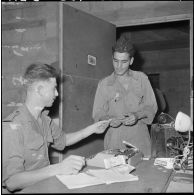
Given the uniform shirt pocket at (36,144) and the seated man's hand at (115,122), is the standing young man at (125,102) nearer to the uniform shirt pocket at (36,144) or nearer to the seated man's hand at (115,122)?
the seated man's hand at (115,122)

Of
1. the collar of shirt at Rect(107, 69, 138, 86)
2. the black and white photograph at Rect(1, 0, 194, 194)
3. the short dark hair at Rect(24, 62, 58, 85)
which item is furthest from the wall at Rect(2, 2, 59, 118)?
the short dark hair at Rect(24, 62, 58, 85)

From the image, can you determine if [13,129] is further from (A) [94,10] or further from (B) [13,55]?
(A) [94,10]

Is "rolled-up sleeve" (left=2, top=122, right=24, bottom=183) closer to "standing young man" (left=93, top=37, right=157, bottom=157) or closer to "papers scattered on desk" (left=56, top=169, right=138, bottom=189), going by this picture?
"papers scattered on desk" (left=56, top=169, right=138, bottom=189)

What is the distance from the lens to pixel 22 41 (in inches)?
167

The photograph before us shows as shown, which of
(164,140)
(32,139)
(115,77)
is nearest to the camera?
(32,139)

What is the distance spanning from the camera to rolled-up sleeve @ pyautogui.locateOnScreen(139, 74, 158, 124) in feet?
9.55

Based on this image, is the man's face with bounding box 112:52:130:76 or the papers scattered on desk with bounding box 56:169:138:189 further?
the man's face with bounding box 112:52:130:76

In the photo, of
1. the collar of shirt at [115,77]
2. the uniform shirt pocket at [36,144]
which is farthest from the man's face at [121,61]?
the uniform shirt pocket at [36,144]

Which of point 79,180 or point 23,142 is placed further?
point 23,142

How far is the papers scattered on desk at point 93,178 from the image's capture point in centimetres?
157

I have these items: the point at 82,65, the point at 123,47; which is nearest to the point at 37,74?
the point at 123,47

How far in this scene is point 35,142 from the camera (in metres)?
1.86

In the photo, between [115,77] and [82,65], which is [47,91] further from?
[82,65]

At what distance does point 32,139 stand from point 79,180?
1.42ft
